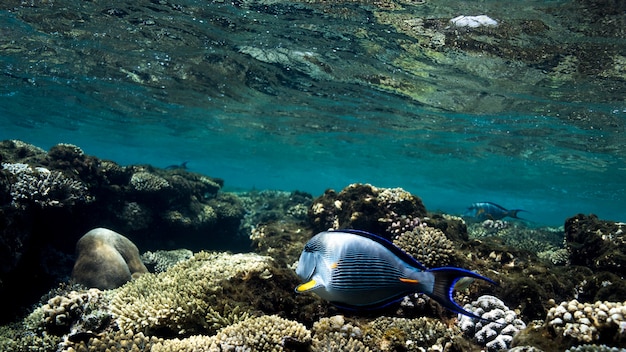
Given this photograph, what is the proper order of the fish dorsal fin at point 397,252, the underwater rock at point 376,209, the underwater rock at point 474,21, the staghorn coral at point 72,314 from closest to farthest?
the fish dorsal fin at point 397,252, the staghorn coral at point 72,314, the underwater rock at point 376,209, the underwater rock at point 474,21

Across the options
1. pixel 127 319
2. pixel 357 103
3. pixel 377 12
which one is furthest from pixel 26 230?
pixel 357 103

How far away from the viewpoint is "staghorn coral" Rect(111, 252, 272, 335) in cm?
438

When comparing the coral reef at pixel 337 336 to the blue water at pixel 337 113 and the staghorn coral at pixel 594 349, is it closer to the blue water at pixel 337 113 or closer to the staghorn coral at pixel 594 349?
the staghorn coral at pixel 594 349

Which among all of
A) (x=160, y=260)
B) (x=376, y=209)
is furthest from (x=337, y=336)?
(x=160, y=260)

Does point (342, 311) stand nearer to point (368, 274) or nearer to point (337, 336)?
point (337, 336)

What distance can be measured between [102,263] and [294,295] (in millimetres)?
5118

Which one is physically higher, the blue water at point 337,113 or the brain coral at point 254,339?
the blue water at point 337,113

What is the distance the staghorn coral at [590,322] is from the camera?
123 inches

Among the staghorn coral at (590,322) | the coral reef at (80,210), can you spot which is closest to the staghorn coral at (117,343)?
the coral reef at (80,210)

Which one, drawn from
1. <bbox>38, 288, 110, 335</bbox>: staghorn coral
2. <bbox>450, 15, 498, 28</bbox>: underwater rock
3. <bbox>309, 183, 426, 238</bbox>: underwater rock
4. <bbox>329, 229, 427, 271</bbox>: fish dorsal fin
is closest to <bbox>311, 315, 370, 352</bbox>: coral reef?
<bbox>329, 229, 427, 271</bbox>: fish dorsal fin

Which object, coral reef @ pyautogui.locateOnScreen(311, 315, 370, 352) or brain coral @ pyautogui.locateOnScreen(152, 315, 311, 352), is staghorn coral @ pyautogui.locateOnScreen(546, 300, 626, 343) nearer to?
coral reef @ pyautogui.locateOnScreen(311, 315, 370, 352)

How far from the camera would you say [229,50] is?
15.9 m

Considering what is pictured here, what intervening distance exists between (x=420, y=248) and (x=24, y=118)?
47.5 m

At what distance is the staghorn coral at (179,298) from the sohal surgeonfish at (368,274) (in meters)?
2.21
